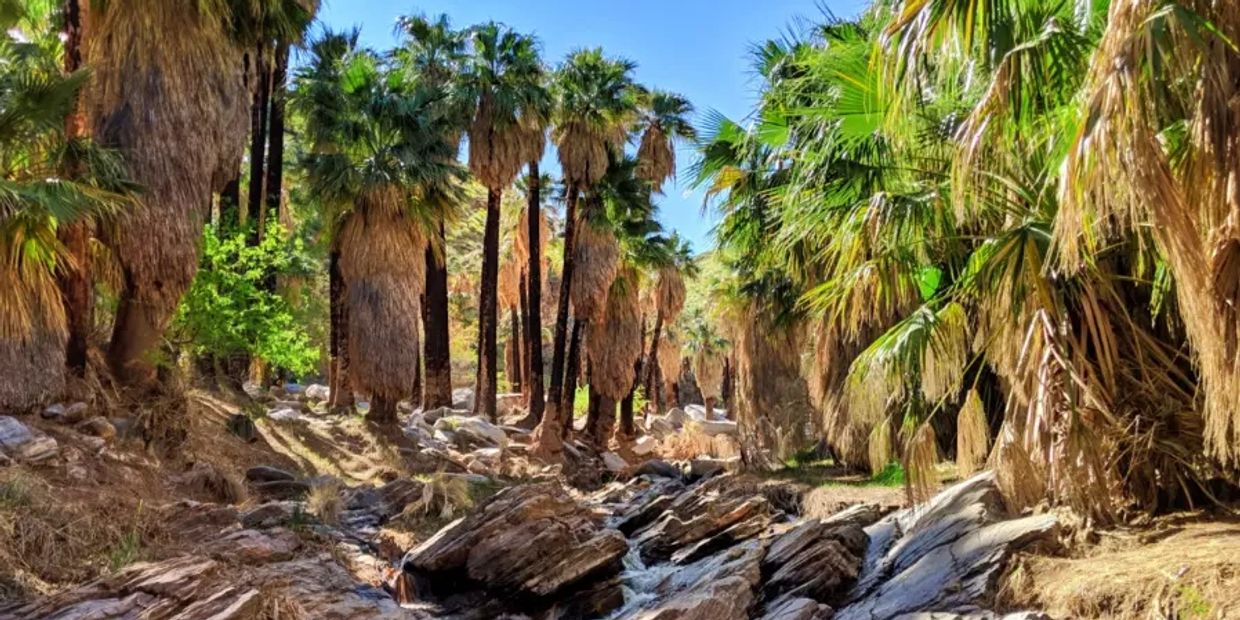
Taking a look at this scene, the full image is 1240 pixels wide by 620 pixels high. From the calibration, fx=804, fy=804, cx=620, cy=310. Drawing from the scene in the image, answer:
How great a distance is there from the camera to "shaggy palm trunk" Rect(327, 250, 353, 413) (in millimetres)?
20172

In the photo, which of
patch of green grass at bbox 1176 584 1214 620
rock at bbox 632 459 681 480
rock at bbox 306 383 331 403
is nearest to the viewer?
patch of green grass at bbox 1176 584 1214 620

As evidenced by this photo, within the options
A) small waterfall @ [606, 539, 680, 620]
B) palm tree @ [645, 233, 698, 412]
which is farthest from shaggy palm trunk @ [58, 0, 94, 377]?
palm tree @ [645, 233, 698, 412]

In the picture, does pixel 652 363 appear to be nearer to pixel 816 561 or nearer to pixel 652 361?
pixel 652 361

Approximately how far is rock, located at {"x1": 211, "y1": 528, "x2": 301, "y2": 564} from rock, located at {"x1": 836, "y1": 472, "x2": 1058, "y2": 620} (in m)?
5.67

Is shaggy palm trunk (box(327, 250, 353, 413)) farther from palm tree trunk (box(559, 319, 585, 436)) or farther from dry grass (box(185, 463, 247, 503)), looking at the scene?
dry grass (box(185, 463, 247, 503))

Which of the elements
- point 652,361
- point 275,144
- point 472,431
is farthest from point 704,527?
point 652,361

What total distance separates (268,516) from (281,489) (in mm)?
2680

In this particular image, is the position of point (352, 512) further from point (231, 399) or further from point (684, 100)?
point (684, 100)

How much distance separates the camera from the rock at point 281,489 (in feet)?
40.3

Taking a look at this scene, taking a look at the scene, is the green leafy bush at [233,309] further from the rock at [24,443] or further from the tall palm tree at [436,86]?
the tall palm tree at [436,86]

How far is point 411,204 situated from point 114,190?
8377mm

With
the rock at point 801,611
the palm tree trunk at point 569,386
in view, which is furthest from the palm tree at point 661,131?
the rock at point 801,611

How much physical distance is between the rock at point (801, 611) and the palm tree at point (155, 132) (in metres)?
9.70

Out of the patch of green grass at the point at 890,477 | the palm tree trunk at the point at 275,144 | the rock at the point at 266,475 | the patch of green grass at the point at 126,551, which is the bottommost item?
the patch of green grass at the point at 890,477
